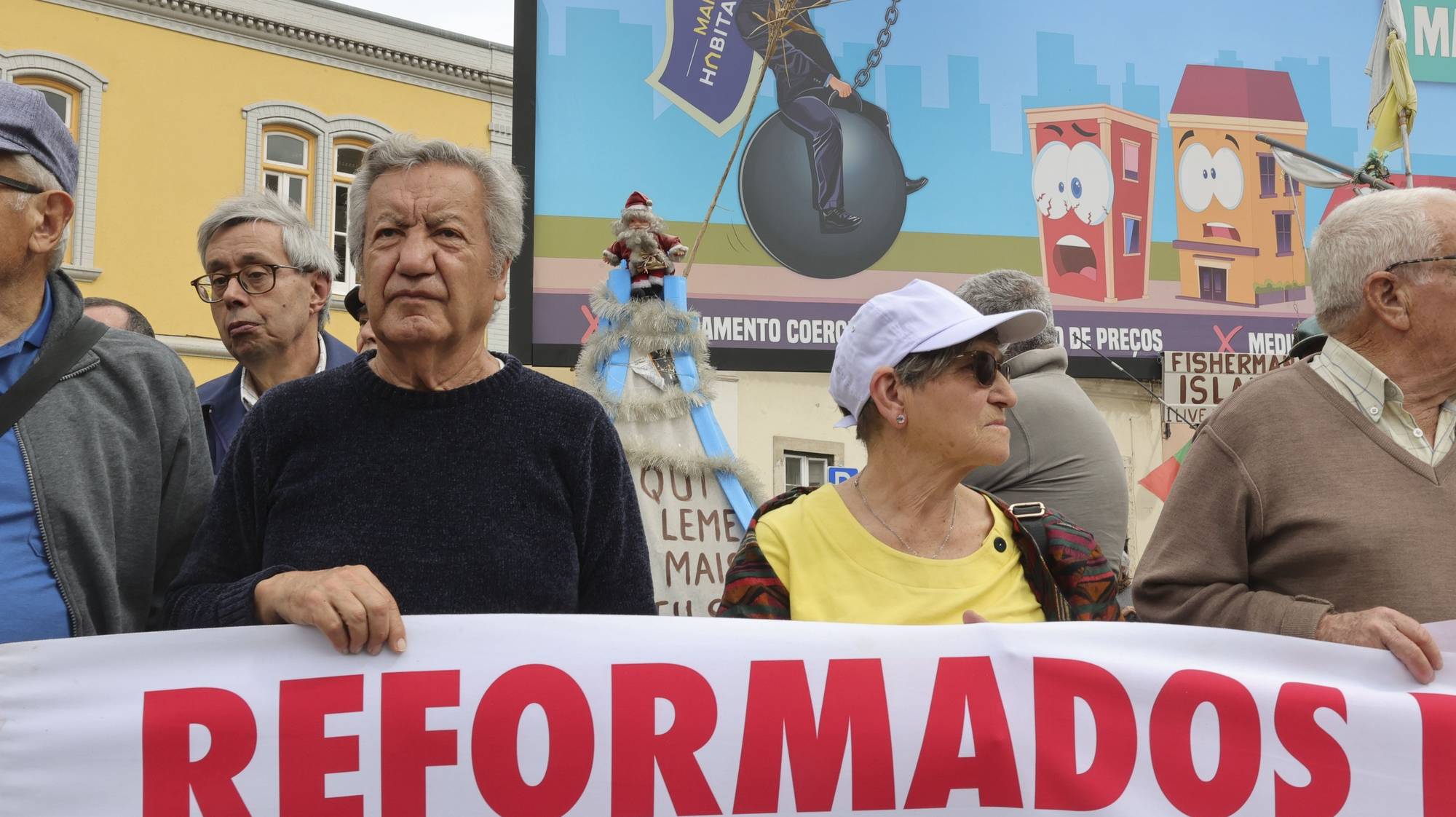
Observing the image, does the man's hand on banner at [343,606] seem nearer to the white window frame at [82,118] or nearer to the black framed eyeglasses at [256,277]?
the black framed eyeglasses at [256,277]

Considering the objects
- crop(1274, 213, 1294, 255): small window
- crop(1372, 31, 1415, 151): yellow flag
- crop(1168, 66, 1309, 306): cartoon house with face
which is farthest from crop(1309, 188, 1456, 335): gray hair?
crop(1274, 213, 1294, 255): small window

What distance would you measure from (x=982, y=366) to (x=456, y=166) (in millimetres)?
1113

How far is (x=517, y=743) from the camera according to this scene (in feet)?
7.12

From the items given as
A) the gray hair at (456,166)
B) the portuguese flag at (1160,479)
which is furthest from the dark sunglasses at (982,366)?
the portuguese flag at (1160,479)

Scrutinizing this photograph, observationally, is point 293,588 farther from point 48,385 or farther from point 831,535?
point 831,535

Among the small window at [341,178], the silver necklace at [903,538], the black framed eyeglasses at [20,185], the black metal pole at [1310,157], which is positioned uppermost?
the small window at [341,178]

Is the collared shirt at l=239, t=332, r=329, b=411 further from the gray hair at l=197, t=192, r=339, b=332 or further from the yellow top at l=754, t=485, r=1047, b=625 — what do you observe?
the yellow top at l=754, t=485, r=1047, b=625

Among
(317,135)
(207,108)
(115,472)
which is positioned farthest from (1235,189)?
(207,108)

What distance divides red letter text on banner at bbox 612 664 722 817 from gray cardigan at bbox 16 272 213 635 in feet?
2.90

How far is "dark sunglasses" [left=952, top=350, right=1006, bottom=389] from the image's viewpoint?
270 centimetres

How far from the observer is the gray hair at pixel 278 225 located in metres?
3.99

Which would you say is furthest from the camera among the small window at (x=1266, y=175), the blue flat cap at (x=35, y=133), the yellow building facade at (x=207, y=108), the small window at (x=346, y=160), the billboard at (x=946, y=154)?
the small window at (x=346, y=160)

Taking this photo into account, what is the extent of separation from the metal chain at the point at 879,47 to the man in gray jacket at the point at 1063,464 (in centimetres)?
613

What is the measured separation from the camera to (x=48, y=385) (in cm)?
223
